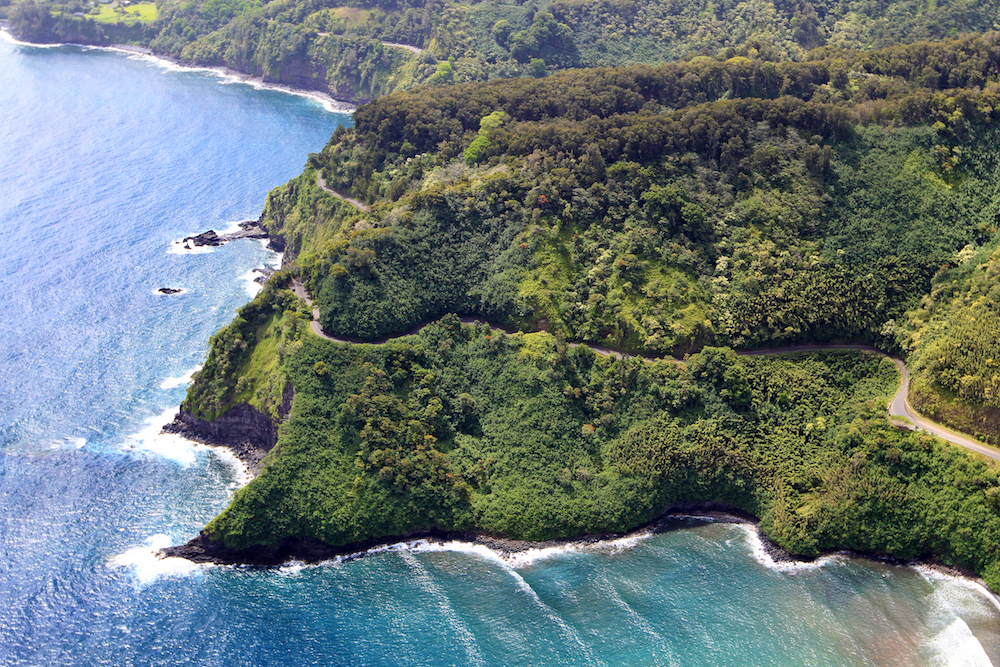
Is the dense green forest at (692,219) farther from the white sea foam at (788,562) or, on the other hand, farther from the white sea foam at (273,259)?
the white sea foam at (788,562)

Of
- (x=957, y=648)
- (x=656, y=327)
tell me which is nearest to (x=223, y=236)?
(x=656, y=327)

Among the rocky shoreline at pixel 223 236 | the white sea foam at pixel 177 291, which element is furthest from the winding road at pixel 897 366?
the rocky shoreline at pixel 223 236

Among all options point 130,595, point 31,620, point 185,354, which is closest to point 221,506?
point 130,595

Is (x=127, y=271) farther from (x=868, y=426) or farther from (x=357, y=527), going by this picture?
(x=868, y=426)

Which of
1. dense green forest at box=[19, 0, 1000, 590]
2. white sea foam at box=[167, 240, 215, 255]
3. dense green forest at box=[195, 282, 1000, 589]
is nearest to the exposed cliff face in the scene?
dense green forest at box=[19, 0, 1000, 590]

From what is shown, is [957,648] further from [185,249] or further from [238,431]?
[185,249]
